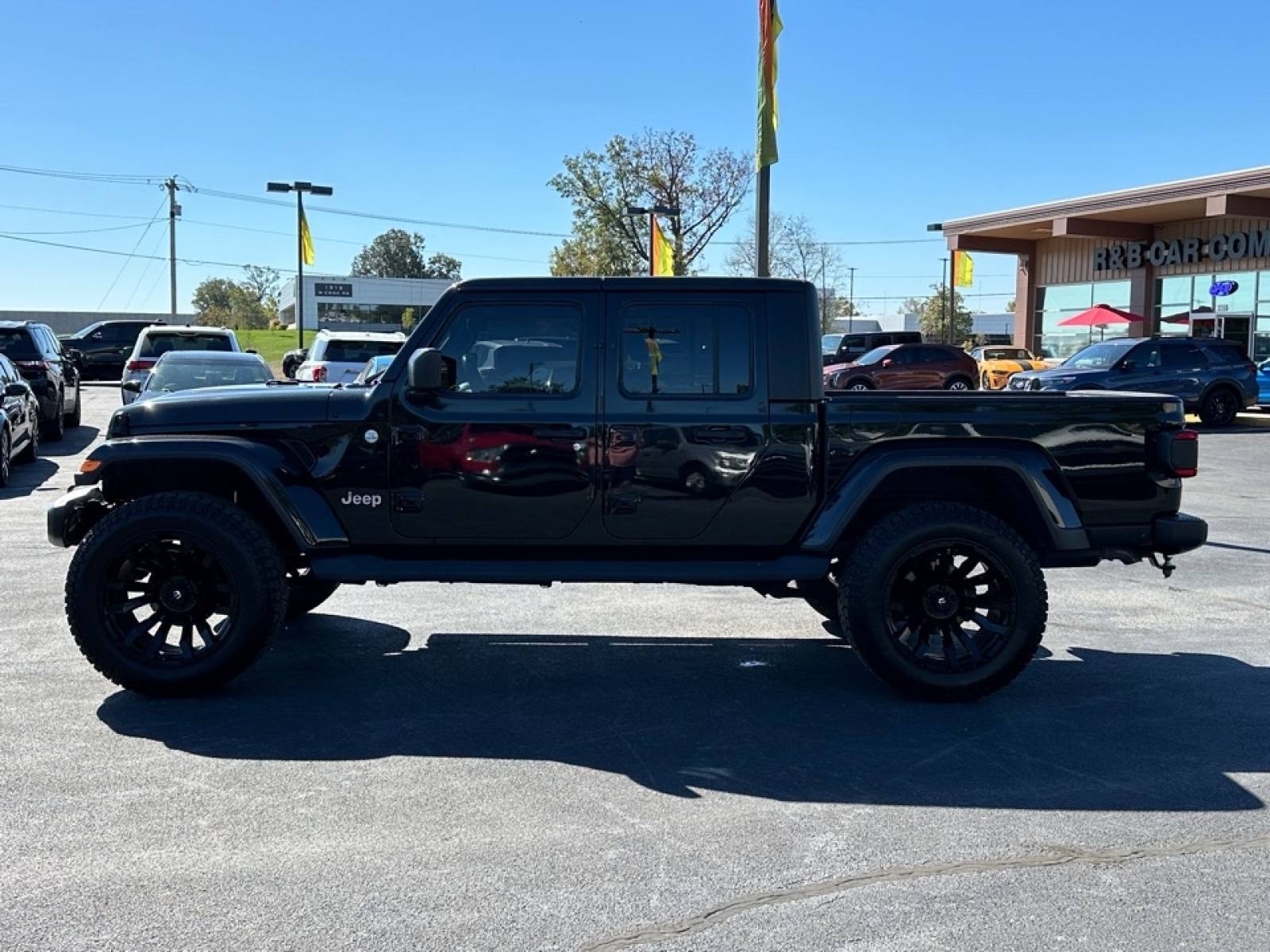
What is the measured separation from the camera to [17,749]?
489cm

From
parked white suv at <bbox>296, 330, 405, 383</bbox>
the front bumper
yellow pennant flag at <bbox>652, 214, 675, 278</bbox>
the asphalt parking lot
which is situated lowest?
the asphalt parking lot

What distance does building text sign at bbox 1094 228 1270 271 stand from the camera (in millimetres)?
32438

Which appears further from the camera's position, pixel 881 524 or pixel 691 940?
pixel 881 524

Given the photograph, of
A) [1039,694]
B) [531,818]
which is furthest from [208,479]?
[1039,694]

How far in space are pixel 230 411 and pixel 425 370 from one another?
1.02 m

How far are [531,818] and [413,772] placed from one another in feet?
2.19

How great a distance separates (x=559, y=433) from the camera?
570 centimetres

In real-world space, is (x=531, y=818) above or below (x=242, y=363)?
below

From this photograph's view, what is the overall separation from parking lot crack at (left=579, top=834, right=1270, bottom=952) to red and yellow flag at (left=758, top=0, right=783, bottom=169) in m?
9.36

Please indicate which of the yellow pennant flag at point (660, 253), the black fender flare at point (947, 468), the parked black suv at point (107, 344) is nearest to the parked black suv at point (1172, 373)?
the yellow pennant flag at point (660, 253)

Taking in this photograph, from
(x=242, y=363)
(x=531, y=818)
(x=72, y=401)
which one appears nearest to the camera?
(x=531, y=818)

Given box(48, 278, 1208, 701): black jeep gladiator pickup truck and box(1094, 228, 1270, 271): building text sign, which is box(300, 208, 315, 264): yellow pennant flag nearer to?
box(1094, 228, 1270, 271): building text sign

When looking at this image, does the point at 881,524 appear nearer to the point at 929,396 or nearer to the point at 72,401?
the point at 929,396

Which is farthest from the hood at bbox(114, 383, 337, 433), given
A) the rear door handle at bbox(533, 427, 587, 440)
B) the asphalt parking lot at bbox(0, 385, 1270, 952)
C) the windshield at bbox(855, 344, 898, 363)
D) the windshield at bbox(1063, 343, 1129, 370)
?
the windshield at bbox(855, 344, 898, 363)
